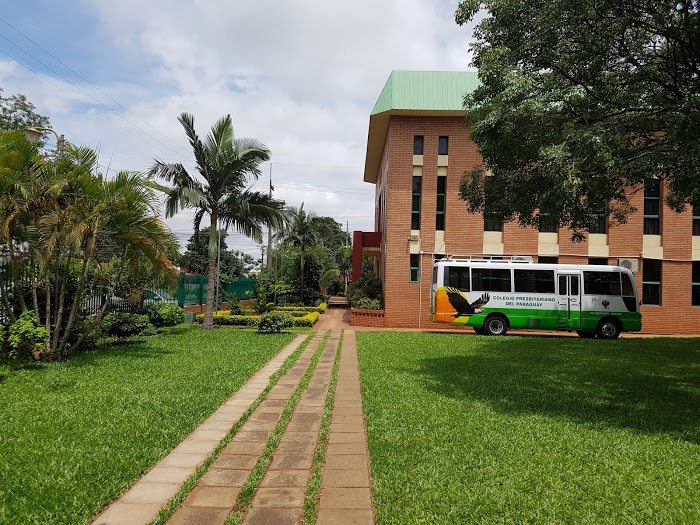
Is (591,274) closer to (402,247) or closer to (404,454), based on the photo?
(402,247)

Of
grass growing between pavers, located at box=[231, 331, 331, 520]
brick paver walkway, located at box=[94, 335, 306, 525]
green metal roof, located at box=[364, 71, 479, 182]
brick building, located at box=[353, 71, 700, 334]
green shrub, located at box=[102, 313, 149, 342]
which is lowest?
brick paver walkway, located at box=[94, 335, 306, 525]

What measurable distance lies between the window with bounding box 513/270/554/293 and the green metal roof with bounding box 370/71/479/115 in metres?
6.77

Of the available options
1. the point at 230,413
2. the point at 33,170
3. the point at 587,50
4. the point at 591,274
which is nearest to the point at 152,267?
the point at 33,170

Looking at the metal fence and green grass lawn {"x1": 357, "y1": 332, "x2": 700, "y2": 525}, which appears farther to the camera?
the metal fence

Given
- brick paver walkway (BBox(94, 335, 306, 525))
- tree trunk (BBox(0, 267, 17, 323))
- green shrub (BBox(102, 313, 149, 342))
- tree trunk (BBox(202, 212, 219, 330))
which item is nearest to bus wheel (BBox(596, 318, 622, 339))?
tree trunk (BBox(202, 212, 219, 330))

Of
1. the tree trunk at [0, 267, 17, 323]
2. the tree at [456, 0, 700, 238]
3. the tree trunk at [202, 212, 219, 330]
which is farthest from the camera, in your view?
the tree trunk at [202, 212, 219, 330]

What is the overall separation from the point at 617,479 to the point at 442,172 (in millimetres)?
16877

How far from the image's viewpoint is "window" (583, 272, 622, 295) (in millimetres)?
16812

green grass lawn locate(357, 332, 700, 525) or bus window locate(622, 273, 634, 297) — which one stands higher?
bus window locate(622, 273, 634, 297)

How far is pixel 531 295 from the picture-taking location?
16.8 metres

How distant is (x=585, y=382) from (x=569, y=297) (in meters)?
8.98

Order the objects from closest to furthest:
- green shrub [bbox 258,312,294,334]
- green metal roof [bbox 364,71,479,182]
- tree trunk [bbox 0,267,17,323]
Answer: tree trunk [bbox 0,267,17,323]
green shrub [bbox 258,312,294,334]
green metal roof [bbox 364,71,479,182]

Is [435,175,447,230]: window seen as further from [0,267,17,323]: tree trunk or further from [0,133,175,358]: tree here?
[0,267,17,323]: tree trunk

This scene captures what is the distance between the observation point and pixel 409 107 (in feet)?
61.9
